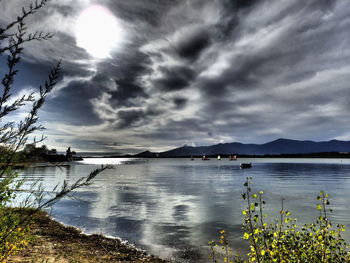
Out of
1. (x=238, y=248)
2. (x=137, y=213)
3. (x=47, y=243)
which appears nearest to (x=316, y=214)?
(x=238, y=248)

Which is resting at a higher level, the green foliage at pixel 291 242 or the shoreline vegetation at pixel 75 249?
the green foliage at pixel 291 242

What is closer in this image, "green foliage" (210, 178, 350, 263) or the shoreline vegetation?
"green foliage" (210, 178, 350, 263)

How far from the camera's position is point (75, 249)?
16094 mm

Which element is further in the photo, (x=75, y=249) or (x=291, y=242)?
(x=75, y=249)

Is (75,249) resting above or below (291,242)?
below

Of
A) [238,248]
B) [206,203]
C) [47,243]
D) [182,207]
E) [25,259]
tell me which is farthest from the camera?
[206,203]

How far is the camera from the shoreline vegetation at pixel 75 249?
13798mm

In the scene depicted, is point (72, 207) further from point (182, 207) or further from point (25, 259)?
point (25, 259)

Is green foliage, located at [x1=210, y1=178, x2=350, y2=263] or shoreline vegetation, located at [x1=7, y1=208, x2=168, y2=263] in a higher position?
green foliage, located at [x1=210, y1=178, x2=350, y2=263]

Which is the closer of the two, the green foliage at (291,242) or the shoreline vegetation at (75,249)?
the green foliage at (291,242)

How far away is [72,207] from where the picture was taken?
36.3 meters

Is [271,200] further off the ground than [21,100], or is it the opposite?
[21,100]

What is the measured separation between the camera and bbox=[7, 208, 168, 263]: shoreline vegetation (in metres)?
13.8

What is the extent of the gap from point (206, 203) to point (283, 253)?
97.9ft
